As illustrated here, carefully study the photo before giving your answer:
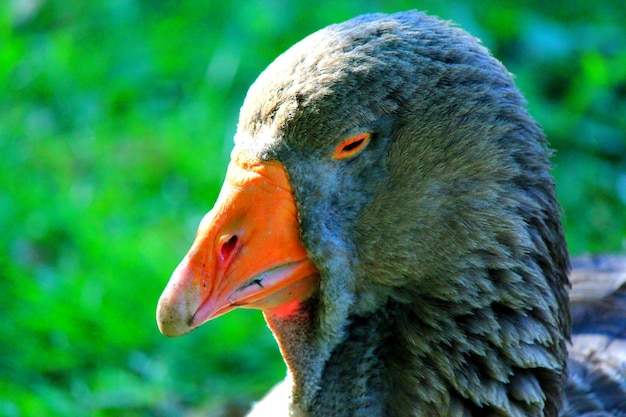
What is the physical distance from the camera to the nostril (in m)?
2.93

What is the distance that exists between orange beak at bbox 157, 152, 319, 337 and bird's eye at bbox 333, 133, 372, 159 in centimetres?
19

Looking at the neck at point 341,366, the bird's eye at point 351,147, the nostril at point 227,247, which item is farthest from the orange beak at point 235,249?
the neck at point 341,366

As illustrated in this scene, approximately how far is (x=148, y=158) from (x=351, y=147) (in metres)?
3.73

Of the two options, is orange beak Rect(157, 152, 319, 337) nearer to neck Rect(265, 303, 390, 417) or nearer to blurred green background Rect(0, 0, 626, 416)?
neck Rect(265, 303, 390, 417)

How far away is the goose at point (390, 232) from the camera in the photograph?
2.92 meters

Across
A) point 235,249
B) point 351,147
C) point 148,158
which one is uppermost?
point 148,158

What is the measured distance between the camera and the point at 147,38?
7.25 metres

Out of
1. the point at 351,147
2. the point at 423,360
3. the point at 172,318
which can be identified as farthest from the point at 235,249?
the point at 423,360

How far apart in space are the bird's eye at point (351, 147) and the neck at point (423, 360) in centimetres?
51

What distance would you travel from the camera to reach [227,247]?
2.95m

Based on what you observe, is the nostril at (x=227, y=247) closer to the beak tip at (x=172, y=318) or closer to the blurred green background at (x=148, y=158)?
the beak tip at (x=172, y=318)

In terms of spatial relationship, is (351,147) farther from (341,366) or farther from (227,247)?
(341,366)

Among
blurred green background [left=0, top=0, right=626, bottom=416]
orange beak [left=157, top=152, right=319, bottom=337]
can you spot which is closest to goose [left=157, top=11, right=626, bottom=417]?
orange beak [left=157, top=152, right=319, bottom=337]

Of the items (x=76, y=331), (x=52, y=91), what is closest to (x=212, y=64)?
(x=52, y=91)
